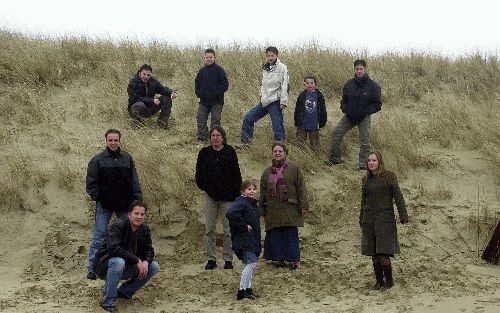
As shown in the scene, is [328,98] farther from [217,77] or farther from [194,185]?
[194,185]

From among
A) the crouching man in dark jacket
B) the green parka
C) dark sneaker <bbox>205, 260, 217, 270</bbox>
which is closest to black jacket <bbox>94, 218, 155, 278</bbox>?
the crouching man in dark jacket

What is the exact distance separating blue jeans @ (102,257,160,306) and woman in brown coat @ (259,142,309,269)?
1797mm

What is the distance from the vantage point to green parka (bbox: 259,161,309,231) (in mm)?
8867

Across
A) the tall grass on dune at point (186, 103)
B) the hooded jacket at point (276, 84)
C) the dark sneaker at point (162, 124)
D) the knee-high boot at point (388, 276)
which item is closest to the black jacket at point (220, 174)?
the tall grass on dune at point (186, 103)

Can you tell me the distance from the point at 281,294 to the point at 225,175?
1773mm

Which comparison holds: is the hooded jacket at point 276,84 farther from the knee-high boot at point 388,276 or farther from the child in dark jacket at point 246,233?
the knee-high boot at point 388,276

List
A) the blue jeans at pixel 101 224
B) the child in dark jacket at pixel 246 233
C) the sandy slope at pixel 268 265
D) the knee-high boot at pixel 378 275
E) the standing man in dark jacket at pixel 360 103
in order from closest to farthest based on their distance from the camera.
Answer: the sandy slope at pixel 268 265, the child in dark jacket at pixel 246 233, the knee-high boot at pixel 378 275, the blue jeans at pixel 101 224, the standing man in dark jacket at pixel 360 103

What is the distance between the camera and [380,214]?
8.05 meters

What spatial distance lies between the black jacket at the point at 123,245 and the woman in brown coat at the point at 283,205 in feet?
6.03

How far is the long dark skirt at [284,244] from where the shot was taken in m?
8.95

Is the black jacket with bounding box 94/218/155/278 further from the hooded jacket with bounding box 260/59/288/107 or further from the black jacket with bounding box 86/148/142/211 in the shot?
the hooded jacket with bounding box 260/59/288/107

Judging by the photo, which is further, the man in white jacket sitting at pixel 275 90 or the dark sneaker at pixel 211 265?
the man in white jacket sitting at pixel 275 90

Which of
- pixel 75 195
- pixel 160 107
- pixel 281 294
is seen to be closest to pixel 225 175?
pixel 281 294

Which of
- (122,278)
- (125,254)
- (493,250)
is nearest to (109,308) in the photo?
(122,278)
